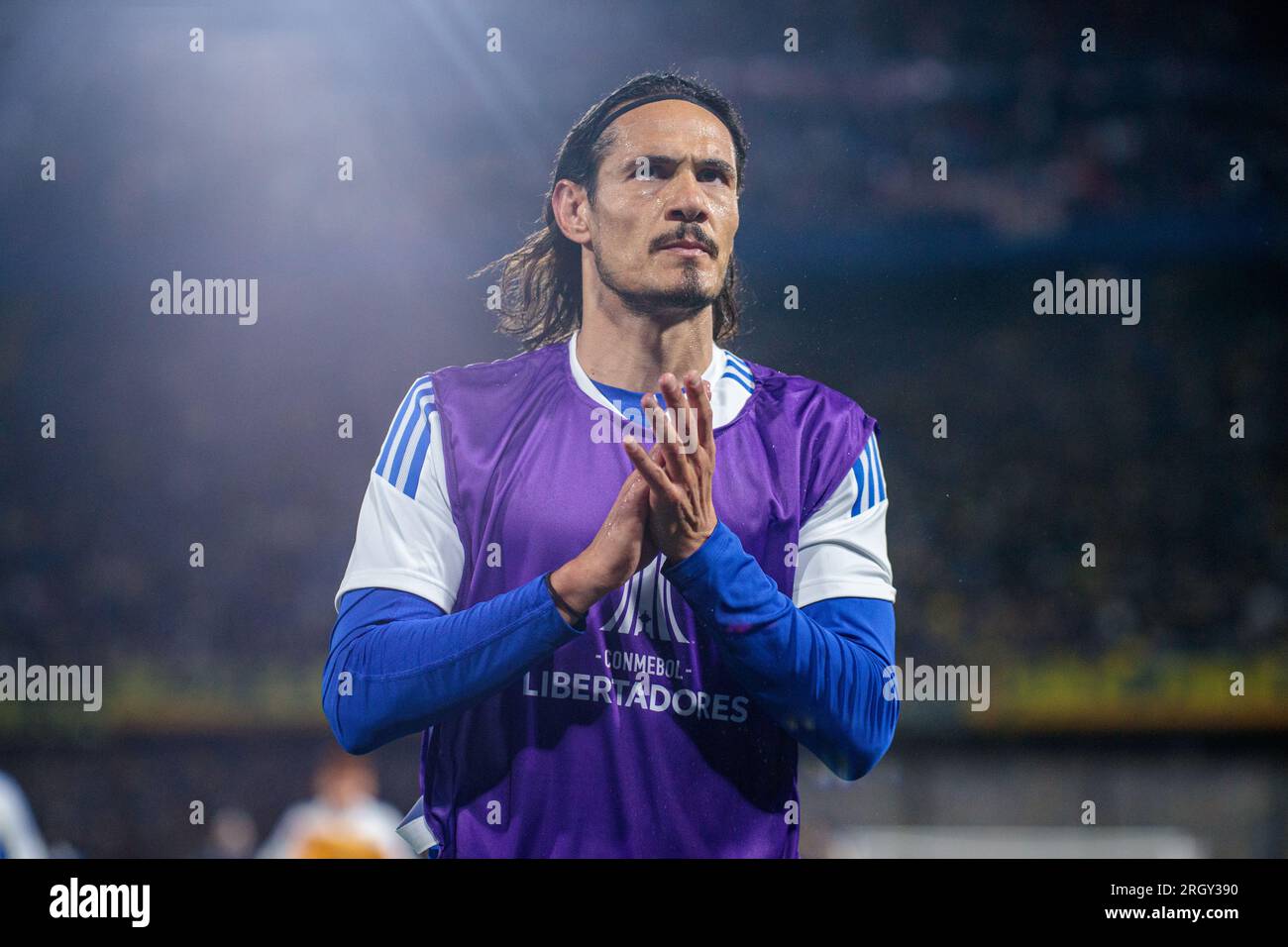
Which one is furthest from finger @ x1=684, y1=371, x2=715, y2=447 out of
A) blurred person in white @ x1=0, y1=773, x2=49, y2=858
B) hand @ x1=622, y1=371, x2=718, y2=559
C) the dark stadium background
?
blurred person in white @ x1=0, y1=773, x2=49, y2=858

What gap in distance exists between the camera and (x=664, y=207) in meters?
2.70

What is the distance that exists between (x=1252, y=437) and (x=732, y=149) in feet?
5.79

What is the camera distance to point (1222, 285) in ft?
13.3

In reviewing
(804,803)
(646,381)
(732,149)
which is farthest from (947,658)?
(732,149)

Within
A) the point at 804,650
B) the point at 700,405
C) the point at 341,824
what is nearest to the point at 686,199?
the point at 700,405

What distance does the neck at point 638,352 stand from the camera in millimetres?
2740

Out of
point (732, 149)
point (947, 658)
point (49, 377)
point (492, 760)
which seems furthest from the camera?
point (49, 377)

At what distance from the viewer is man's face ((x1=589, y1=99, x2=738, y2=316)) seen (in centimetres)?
271

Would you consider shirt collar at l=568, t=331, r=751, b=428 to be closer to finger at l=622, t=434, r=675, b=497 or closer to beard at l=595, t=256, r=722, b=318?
beard at l=595, t=256, r=722, b=318

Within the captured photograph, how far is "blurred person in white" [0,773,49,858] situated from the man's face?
6.64 feet

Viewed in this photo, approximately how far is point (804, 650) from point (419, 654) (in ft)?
2.56

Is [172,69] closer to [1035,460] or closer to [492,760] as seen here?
[492,760]

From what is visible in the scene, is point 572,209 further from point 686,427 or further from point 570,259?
point 686,427

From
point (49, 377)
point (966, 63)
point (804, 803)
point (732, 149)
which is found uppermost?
point (966, 63)
